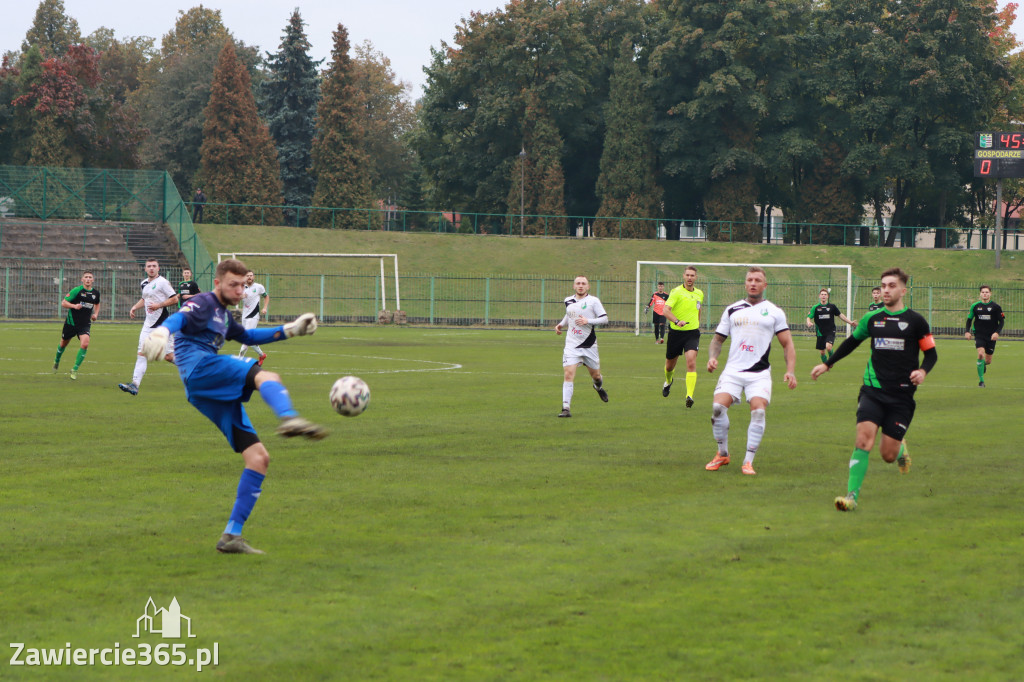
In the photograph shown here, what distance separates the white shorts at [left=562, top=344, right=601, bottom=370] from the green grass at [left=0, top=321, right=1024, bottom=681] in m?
1.19

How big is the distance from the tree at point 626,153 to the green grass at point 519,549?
56331mm

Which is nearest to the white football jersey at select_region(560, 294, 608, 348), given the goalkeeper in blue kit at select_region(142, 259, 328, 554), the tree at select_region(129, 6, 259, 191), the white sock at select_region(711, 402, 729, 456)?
the white sock at select_region(711, 402, 729, 456)

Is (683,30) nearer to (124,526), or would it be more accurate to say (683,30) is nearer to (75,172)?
(75,172)

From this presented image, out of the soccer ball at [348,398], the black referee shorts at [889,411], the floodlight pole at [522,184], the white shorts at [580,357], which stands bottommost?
the white shorts at [580,357]

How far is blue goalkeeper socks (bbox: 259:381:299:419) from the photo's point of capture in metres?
7.28

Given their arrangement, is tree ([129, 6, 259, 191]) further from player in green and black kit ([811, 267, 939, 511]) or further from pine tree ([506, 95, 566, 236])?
player in green and black kit ([811, 267, 939, 511])

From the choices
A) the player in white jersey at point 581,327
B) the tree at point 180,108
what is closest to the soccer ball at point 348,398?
the player in white jersey at point 581,327

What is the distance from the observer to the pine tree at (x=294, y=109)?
8100 centimetres

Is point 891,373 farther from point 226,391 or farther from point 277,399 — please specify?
point 226,391

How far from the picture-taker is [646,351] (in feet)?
116

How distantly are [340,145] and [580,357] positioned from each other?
58978 millimetres

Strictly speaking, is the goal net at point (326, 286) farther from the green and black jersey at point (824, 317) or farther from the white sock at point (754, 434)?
the white sock at point (754, 434)

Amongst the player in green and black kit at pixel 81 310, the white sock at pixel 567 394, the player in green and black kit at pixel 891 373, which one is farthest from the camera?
the player in green and black kit at pixel 81 310

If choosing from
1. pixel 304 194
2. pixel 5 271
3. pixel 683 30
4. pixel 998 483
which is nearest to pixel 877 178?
pixel 683 30
